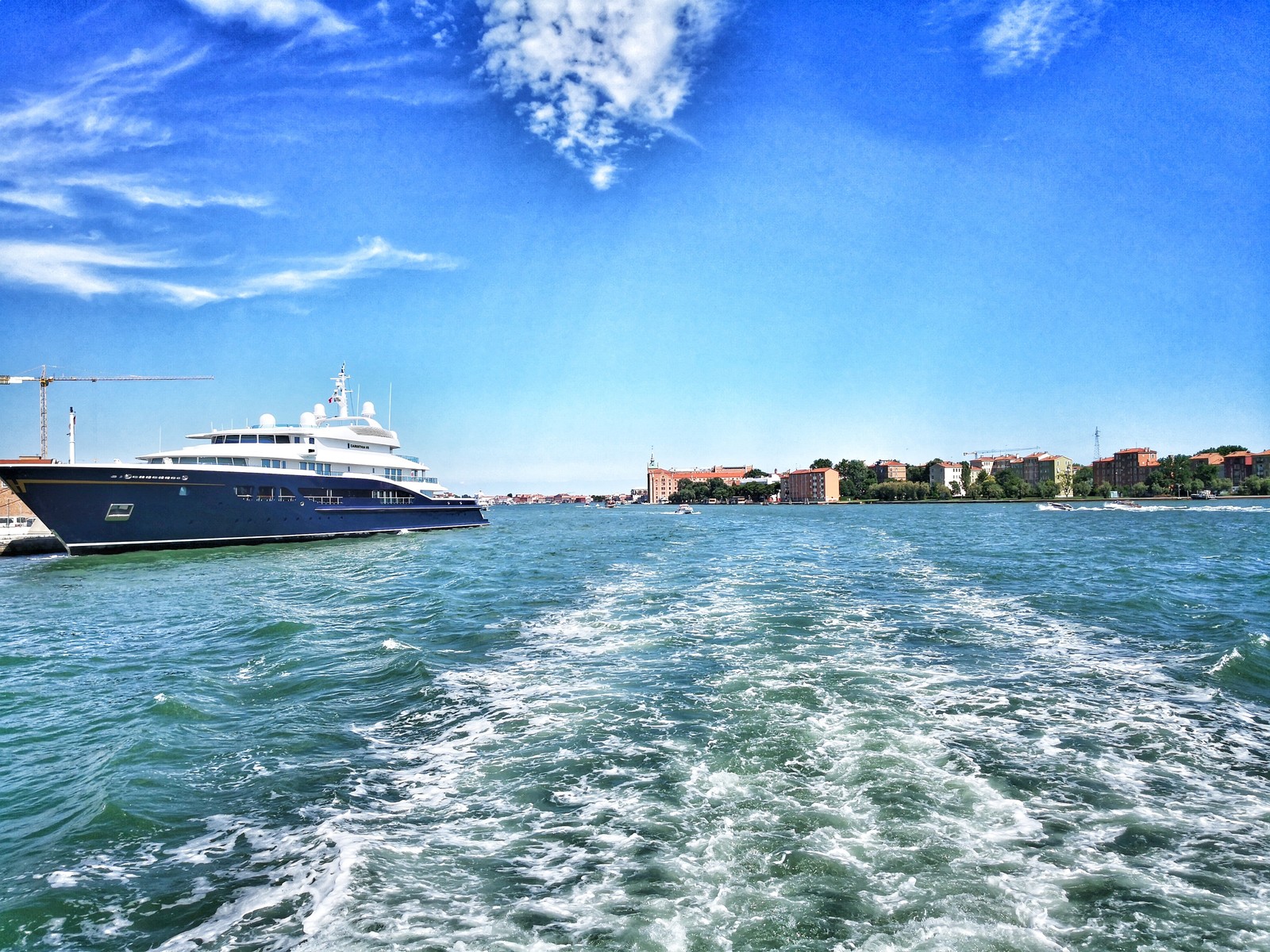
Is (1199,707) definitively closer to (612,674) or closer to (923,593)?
(612,674)

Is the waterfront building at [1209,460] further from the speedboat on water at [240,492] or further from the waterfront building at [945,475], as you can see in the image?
the speedboat on water at [240,492]

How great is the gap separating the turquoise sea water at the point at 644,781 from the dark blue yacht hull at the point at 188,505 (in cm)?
2036

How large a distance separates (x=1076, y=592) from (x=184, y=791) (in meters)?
20.3

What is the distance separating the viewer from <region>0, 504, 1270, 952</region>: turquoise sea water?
4.38 m

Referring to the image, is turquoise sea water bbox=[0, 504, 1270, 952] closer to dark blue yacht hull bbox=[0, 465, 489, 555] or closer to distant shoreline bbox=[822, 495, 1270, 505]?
dark blue yacht hull bbox=[0, 465, 489, 555]

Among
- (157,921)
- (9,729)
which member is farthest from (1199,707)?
(9,729)

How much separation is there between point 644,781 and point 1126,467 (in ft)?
686

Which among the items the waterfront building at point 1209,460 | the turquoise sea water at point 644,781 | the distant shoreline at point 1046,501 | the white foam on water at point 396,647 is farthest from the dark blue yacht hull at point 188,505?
the waterfront building at point 1209,460

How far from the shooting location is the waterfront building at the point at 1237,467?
546 feet

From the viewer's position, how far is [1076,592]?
59.8 ft

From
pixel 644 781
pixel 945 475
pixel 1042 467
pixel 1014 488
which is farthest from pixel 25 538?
pixel 1042 467

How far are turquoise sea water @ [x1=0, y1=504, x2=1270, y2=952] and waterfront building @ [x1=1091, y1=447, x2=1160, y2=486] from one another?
189086 millimetres

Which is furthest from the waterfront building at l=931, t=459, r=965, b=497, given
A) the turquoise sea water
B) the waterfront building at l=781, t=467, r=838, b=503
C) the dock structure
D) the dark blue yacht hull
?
the turquoise sea water

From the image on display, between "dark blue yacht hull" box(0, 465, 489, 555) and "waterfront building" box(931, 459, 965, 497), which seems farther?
"waterfront building" box(931, 459, 965, 497)
